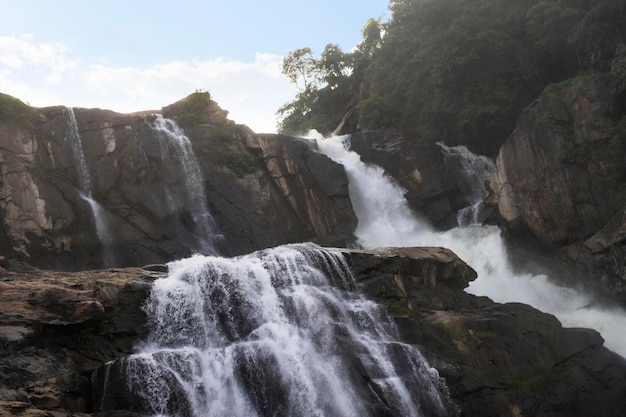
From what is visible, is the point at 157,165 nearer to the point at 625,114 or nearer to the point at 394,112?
the point at 394,112

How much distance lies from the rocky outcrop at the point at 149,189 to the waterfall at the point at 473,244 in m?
2.14

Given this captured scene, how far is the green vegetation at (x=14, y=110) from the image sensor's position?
24.1m

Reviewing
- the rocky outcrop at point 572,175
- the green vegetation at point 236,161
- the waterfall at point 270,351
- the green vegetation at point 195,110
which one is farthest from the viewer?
the green vegetation at point 195,110

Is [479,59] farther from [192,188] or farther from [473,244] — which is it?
[192,188]

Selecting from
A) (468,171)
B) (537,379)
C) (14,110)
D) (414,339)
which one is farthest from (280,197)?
(537,379)

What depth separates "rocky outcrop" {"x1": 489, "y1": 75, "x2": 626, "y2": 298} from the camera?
23.4 metres

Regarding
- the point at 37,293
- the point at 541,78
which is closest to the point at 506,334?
the point at 37,293

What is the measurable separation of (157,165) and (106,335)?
1313 centimetres

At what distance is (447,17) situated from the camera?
112ft

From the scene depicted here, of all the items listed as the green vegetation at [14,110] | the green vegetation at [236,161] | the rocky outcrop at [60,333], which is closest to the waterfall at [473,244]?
the green vegetation at [236,161]

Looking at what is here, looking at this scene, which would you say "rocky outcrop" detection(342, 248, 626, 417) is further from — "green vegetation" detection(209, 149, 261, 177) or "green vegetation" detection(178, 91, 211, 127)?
"green vegetation" detection(178, 91, 211, 127)

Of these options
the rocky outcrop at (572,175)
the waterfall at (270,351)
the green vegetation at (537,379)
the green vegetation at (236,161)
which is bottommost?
the green vegetation at (537,379)

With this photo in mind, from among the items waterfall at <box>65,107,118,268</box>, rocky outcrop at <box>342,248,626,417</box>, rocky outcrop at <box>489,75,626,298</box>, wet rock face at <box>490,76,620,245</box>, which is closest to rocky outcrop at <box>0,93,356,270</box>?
waterfall at <box>65,107,118,268</box>

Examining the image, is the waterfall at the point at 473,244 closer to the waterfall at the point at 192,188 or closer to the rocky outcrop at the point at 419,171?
the rocky outcrop at the point at 419,171
